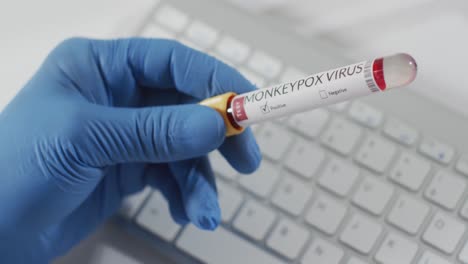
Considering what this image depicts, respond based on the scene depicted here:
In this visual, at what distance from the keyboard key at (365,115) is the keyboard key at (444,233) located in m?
0.11

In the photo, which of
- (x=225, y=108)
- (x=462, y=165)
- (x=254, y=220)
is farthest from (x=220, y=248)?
(x=462, y=165)

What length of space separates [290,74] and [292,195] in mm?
134

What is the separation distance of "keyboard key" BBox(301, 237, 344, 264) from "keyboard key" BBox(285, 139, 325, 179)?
0.07 m

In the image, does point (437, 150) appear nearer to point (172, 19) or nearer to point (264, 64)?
point (264, 64)

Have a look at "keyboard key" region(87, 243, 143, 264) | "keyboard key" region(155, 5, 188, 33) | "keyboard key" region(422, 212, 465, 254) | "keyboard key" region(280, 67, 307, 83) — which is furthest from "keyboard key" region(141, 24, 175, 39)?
"keyboard key" region(422, 212, 465, 254)

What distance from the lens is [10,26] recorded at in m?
0.77

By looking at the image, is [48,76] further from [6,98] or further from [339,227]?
[339,227]

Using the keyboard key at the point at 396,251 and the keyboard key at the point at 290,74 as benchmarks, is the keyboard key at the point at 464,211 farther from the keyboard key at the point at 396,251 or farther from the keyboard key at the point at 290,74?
the keyboard key at the point at 290,74

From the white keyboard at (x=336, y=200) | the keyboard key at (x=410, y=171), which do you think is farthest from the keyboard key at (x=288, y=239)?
the keyboard key at (x=410, y=171)

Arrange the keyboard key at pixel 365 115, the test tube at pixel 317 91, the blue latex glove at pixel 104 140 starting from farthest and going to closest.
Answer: the keyboard key at pixel 365 115 < the blue latex glove at pixel 104 140 < the test tube at pixel 317 91

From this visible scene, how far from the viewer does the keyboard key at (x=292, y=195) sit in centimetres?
63

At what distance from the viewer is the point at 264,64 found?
681 millimetres

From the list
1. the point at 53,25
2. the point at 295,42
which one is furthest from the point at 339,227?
the point at 53,25

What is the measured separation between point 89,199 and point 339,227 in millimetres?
258
